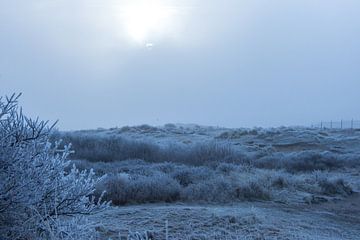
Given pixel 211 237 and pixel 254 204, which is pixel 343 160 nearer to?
pixel 254 204

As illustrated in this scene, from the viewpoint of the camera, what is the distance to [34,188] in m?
4.87

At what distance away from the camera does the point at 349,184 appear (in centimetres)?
1680

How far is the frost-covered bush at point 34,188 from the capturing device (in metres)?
4.79

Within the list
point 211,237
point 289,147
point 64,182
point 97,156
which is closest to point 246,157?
point 97,156

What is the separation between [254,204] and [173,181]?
219 cm

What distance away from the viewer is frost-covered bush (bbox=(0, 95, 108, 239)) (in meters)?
4.79

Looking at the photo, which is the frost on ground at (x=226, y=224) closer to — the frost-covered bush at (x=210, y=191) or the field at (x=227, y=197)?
the field at (x=227, y=197)

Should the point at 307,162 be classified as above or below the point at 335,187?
above

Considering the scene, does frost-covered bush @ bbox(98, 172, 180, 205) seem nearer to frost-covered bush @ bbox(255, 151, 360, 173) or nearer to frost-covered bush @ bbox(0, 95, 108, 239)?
frost-covered bush @ bbox(0, 95, 108, 239)

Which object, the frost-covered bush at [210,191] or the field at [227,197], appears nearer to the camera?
the field at [227,197]

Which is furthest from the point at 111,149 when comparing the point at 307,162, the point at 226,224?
the point at 226,224

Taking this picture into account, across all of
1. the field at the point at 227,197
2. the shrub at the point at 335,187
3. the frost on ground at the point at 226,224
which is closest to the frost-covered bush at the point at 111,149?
the field at the point at 227,197

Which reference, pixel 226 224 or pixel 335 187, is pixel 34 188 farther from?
pixel 335 187

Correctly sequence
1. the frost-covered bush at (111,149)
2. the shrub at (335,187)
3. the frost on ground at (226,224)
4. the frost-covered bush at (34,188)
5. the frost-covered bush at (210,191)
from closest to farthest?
the frost-covered bush at (34,188), the frost on ground at (226,224), the frost-covered bush at (210,191), the shrub at (335,187), the frost-covered bush at (111,149)
